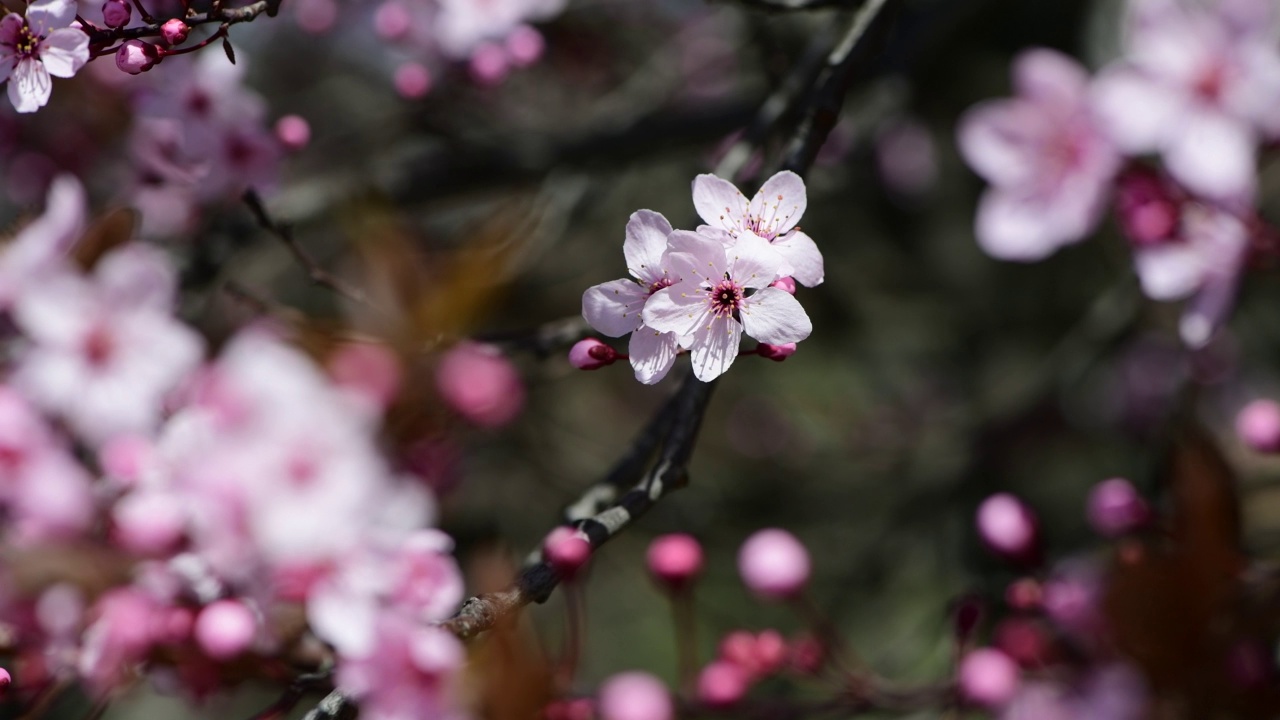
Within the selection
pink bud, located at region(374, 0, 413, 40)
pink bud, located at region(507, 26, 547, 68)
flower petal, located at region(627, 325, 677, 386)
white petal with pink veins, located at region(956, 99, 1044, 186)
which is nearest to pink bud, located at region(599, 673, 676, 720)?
flower petal, located at region(627, 325, 677, 386)

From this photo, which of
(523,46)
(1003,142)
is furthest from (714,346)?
(523,46)

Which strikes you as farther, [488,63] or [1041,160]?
[488,63]

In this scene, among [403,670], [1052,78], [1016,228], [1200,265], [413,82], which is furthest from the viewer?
[413,82]

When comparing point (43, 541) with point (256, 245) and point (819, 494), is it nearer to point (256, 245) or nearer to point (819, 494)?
point (256, 245)

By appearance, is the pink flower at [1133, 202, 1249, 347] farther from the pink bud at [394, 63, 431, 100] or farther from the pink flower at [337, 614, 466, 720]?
the pink bud at [394, 63, 431, 100]

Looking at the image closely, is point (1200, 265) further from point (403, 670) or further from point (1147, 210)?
point (403, 670)

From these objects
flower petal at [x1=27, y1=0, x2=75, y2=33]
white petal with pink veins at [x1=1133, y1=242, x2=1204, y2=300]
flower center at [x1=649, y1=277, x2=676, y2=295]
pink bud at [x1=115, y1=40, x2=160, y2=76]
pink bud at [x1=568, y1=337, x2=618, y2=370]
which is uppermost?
flower petal at [x1=27, y1=0, x2=75, y2=33]

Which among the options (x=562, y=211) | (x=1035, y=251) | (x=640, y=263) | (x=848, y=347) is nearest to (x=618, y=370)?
(x=848, y=347)
